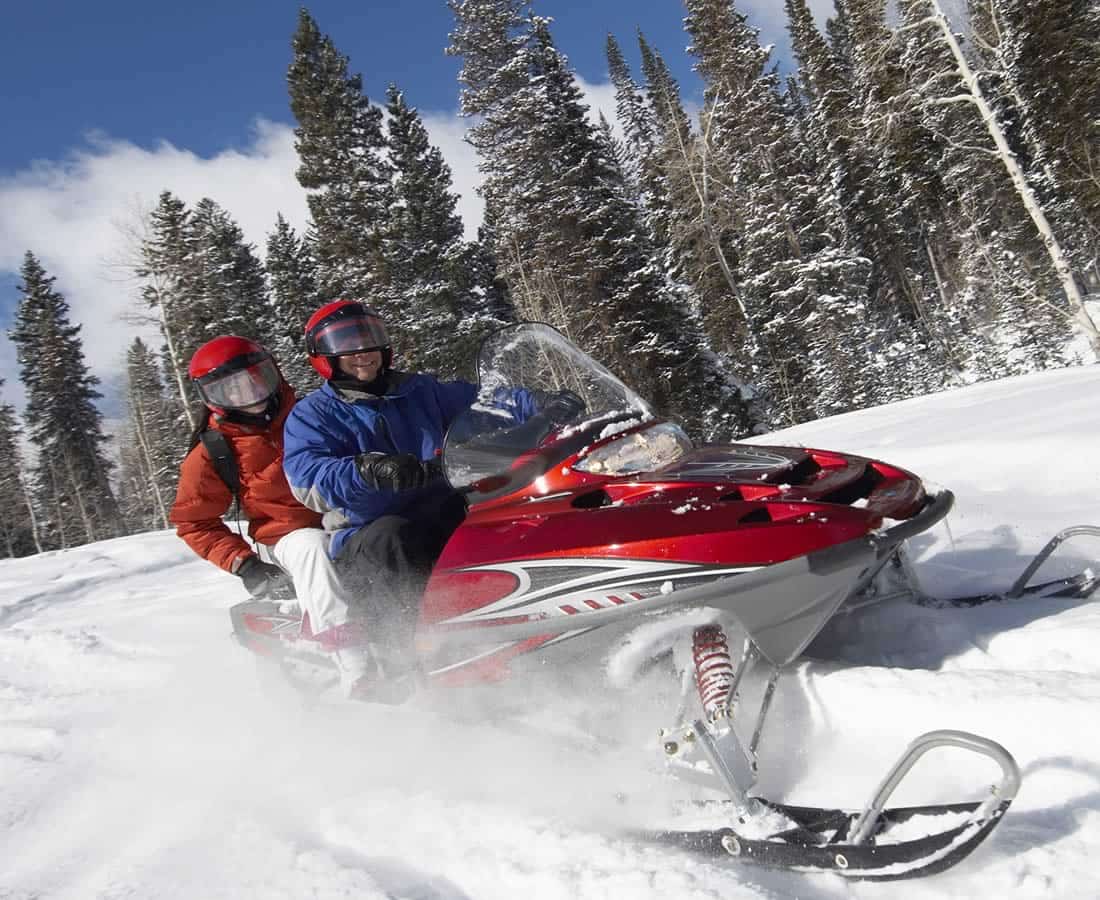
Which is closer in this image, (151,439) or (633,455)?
(633,455)

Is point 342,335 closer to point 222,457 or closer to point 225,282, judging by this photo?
point 222,457

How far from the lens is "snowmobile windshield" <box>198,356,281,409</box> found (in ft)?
12.4

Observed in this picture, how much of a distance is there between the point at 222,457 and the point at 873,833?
3.33 metres

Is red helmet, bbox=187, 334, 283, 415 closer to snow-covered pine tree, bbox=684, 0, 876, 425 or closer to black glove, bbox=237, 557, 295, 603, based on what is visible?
black glove, bbox=237, 557, 295, 603

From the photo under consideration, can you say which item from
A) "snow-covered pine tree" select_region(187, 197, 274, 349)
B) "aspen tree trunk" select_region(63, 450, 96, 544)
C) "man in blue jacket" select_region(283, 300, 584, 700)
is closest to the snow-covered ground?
"man in blue jacket" select_region(283, 300, 584, 700)

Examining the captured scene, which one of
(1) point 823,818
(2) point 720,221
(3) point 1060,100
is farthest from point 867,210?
(1) point 823,818

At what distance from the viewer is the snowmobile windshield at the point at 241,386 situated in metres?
3.77

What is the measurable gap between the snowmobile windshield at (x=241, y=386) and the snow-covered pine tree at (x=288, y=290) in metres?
25.0

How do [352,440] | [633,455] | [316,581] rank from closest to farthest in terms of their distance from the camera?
[633,455]
[316,581]
[352,440]

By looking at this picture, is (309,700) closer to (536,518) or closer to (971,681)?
(536,518)

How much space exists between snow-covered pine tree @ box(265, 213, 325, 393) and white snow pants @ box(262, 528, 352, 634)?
25.7 metres

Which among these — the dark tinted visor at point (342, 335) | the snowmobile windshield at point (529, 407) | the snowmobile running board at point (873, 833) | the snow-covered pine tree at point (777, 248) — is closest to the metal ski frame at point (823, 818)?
the snowmobile running board at point (873, 833)

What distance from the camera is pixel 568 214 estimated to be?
18062 mm

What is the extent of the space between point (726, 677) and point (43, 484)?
1632 inches
